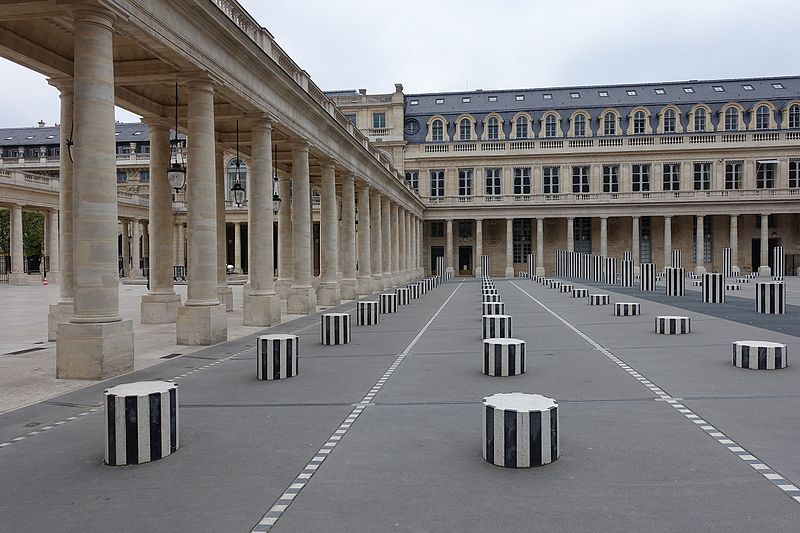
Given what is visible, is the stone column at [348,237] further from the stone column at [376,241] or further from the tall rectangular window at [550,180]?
the tall rectangular window at [550,180]

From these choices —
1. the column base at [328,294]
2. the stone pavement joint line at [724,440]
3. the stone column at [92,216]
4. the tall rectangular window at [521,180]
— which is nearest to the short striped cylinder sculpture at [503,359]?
the stone pavement joint line at [724,440]

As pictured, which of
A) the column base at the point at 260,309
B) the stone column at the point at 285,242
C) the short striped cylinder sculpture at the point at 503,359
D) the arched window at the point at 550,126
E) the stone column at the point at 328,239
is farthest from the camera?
the arched window at the point at 550,126

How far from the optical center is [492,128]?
7088cm

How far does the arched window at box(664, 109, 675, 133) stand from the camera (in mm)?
68125

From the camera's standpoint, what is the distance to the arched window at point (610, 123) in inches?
2719

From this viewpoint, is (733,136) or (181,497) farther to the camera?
(733,136)

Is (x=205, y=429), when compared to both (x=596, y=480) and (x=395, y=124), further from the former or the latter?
(x=395, y=124)

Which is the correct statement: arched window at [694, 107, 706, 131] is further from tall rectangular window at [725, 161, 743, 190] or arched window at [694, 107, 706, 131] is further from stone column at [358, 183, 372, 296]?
stone column at [358, 183, 372, 296]

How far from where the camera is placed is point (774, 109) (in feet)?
217

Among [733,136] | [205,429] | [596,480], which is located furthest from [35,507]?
[733,136]

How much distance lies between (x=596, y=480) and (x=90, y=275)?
31.5 feet

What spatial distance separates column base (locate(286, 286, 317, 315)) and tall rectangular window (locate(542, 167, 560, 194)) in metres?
49.1

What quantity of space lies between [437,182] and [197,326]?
56.5 metres

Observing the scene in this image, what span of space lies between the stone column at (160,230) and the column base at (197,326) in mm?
5420
